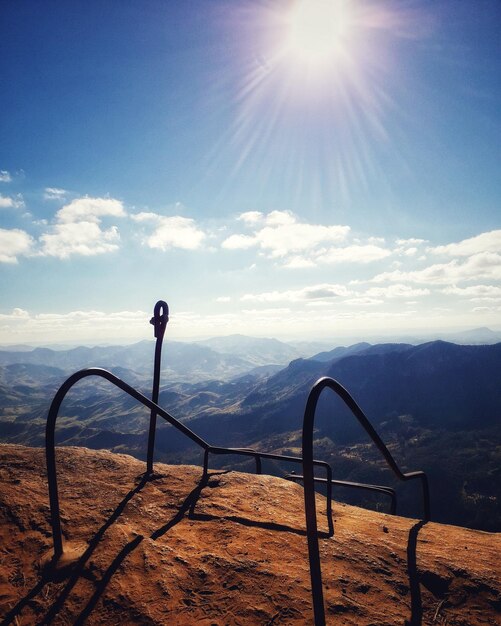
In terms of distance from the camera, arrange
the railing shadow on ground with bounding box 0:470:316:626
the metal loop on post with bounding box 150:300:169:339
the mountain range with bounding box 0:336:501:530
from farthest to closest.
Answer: the mountain range with bounding box 0:336:501:530, the metal loop on post with bounding box 150:300:169:339, the railing shadow on ground with bounding box 0:470:316:626

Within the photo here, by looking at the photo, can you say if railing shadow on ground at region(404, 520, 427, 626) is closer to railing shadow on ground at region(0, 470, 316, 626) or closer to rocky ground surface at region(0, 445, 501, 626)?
rocky ground surface at region(0, 445, 501, 626)

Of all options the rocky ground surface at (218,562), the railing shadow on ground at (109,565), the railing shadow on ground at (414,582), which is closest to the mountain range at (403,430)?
the railing shadow on ground at (414,582)

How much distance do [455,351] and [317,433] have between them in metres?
77.4

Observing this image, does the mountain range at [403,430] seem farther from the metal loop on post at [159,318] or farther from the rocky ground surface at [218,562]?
the metal loop on post at [159,318]

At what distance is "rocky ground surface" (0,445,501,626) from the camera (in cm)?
313

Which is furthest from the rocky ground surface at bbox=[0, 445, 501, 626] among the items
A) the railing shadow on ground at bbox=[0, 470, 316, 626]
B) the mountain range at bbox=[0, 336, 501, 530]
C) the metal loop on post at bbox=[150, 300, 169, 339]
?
the mountain range at bbox=[0, 336, 501, 530]

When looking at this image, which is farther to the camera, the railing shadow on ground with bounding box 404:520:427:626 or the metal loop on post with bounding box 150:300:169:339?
the metal loop on post with bounding box 150:300:169:339

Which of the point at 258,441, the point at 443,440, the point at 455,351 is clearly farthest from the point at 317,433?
the point at 455,351

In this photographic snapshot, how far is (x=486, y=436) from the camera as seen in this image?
109m

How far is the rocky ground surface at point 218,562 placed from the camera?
10.3ft

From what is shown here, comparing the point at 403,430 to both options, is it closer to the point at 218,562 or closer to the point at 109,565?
the point at 218,562

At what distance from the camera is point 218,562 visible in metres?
3.81

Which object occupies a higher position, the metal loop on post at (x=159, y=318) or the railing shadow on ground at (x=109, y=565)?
the metal loop on post at (x=159, y=318)

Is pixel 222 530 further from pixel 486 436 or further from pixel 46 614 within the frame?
pixel 486 436
